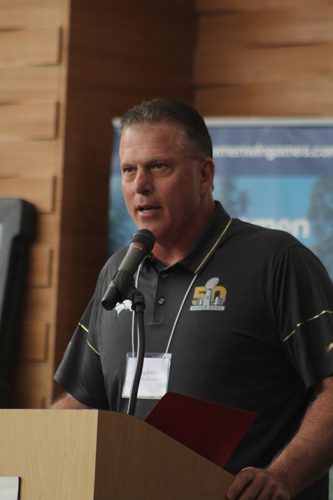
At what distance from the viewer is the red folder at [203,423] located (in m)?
2.24

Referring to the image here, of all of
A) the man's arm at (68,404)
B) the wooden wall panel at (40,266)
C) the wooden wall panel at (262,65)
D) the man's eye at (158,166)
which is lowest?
the man's arm at (68,404)

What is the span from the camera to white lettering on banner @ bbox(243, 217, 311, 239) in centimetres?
456

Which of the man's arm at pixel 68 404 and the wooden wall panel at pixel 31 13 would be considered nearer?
the man's arm at pixel 68 404

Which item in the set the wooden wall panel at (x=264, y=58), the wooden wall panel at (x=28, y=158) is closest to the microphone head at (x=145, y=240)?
the wooden wall panel at (x=28, y=158)

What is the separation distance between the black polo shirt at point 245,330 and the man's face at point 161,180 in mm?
87

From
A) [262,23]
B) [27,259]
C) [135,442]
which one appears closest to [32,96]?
[27,259]

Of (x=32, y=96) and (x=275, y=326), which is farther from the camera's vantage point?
(x=32, y=96)

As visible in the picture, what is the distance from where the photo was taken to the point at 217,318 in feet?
8.98

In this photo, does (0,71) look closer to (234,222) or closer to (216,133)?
(216,133)

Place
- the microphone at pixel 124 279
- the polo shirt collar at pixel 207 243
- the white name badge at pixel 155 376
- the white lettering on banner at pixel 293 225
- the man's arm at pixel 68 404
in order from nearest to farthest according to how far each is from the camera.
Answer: the microphone at pixel 124 279 < the white name badge at pixel 155 376 < the polo shirt collar at pixel 207 243 < the man's arm at pixel 68 404 < the white lettering on banner at pixel 293 225

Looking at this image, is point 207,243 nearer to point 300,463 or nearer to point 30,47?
point 300,463

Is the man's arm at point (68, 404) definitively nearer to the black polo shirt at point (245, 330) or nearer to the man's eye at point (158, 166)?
the black polo shirt at point (245, 330)

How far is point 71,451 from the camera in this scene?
2.00m

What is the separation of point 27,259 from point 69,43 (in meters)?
0.94
